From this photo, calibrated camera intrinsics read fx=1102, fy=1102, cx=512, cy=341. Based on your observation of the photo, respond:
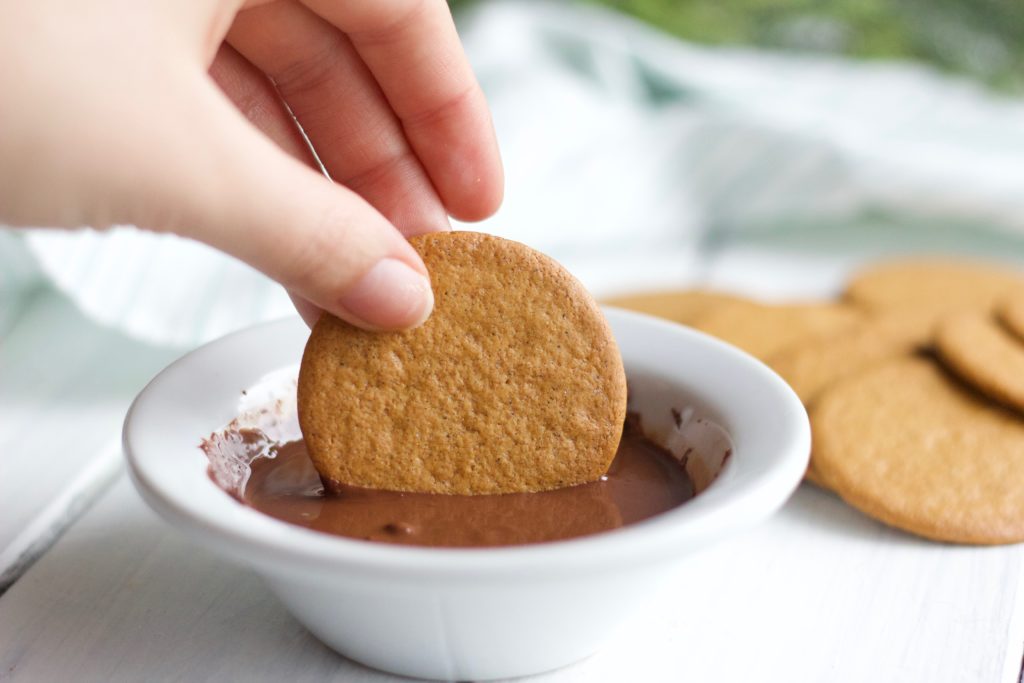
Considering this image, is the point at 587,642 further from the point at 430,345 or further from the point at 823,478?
the point at 823,478

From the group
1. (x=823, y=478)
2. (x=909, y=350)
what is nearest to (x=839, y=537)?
(x=823, y=478)

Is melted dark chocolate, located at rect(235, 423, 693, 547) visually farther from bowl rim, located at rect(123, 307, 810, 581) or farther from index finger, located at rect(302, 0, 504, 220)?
index finger, located at rect(302, 0, 504, 220)

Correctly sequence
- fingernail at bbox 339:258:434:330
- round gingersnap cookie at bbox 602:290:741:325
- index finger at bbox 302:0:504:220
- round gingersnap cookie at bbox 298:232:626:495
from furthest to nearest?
round gingersnap cookie at bbox 602:290:741:325, index finger at bbox 302:0:504:220, round gingersnap cookie at bbox 298:232:626:495, fingernail at bbox 339:258:434:330

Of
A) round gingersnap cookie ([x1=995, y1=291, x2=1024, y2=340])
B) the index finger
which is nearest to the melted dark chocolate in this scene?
the index finger

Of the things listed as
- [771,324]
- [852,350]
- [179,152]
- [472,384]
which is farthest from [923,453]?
[179,152]

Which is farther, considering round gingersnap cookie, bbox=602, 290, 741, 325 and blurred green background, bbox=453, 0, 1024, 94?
blurred green background, bbox=453, 0, 1024, 94

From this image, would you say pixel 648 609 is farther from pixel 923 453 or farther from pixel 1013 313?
pixel 1013 313

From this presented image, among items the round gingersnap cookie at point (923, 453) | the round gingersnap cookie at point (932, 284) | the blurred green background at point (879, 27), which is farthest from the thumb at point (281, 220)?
the blurred green background at point (879, 27)
